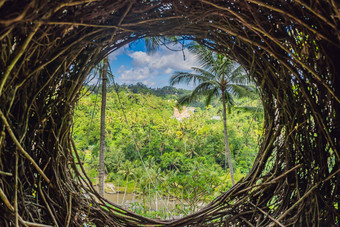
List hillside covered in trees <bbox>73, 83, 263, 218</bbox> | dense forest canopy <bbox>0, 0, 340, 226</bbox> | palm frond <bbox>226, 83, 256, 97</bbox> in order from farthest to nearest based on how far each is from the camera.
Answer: hillside covered in trees <bbox>73, 83, 263, 218</bbox> < palm frond <bbox>226, 83, 256, 97</bbox> < dense forest canopy <bbox>0, 0, 340, 226</bbox>

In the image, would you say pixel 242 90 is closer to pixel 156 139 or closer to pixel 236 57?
pixel 236 57

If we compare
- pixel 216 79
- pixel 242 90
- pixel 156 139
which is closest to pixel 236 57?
pixel 242 90

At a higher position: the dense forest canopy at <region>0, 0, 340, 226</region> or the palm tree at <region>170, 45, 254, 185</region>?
the palm tree at <region>170, 45, 254, 185</region>

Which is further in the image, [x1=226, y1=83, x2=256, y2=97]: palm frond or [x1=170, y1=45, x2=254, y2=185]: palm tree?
[x1=226, y1=83, x2=256, y2=97]: palm frond

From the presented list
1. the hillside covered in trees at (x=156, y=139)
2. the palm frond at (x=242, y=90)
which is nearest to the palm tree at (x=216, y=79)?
the palm frond at (x=242, y=90)

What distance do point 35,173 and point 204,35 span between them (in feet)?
3.48

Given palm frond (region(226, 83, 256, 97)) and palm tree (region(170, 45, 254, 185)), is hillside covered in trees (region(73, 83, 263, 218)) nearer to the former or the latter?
palm tree (region(170, 45, 254, 185))

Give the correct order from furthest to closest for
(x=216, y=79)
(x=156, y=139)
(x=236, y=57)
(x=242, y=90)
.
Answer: (x=156, y=139), (x=216, y=79), (x=242, y=90), (x=236, y=57)

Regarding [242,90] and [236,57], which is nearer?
[236,57]

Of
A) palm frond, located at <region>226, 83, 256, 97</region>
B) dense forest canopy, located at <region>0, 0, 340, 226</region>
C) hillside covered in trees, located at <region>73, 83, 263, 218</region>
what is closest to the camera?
dense forest canopy, located at <region>0, 0, 340, 226</region>

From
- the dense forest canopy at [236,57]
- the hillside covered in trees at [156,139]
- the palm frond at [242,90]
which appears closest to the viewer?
the dense forest canopy at [236,57]

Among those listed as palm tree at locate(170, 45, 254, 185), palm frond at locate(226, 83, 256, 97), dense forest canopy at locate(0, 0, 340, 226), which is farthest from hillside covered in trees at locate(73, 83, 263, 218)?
dense forest canopy at locate(0, 0, 340, 226)

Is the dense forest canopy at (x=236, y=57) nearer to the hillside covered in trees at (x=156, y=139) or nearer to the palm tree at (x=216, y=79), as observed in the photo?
the palm tree at (x=216, y=79)

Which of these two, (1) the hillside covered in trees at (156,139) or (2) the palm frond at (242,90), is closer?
(2) the palm frond at (242,90)
